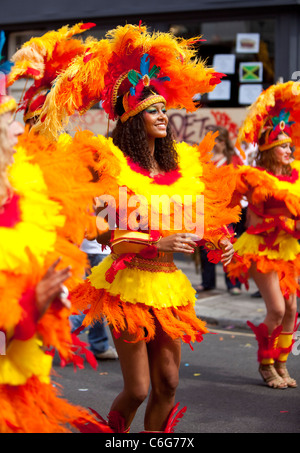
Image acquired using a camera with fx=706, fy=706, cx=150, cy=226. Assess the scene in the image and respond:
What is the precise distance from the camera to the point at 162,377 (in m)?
3.73

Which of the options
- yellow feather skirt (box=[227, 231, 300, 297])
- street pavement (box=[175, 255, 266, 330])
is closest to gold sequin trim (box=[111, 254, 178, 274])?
yellow feather skirt (box=[227, 231, 300, 297])

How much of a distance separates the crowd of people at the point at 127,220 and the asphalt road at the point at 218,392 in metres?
0.29

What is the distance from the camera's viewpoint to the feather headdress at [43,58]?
16.1ft

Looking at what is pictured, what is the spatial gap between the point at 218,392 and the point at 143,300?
2058 millimetres

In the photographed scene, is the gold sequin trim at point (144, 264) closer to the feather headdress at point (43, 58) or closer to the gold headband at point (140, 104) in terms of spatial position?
the gold headband at point (140, 104)

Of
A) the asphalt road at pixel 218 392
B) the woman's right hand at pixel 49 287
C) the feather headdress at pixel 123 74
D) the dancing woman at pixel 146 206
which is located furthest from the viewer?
the asphalt road at pixel 218 392

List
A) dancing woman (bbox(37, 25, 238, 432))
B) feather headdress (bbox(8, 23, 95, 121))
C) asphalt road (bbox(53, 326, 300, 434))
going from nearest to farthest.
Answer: dancing woman (bbox(37, 25, 238, 432)) < asphalt road (bbox(53, 326, 300, 434)) < feather headdress (bbox(8, 23, 95, 121))

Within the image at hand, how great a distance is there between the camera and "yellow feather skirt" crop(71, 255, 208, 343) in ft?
12.2

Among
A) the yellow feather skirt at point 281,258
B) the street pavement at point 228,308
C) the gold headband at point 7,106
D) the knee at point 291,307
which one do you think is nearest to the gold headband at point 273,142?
the yellow feather skirt at point 281,258

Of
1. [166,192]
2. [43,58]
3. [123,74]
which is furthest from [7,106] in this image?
[43,58]

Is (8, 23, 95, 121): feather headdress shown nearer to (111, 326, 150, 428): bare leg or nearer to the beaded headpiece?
the beaded headpiece

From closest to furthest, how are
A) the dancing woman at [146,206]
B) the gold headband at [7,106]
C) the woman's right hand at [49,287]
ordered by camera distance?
the woman's right hand at [49,287]
the gold headband at [7,106]
the dancing woman at [146,206]

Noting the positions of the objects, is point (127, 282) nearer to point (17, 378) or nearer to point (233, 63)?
point (17, 378)

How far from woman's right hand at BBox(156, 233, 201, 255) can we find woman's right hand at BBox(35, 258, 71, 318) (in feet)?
3.94
